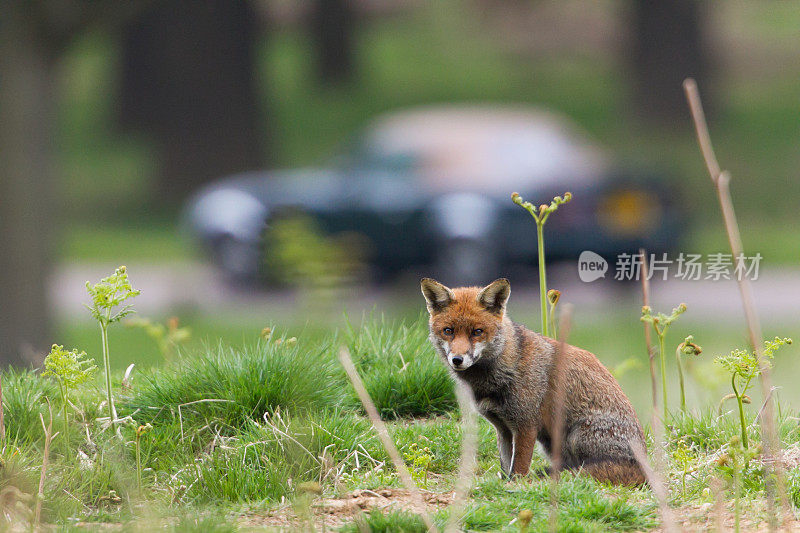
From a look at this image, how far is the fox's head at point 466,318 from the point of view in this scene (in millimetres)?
4355

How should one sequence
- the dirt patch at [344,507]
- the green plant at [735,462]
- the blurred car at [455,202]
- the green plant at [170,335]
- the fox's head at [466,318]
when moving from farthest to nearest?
the blurred car at [455,202] → the green plant at [170,335] → the fox's head at [466,318] → the dirt patch at [344,507] → the green plant at [735,462]

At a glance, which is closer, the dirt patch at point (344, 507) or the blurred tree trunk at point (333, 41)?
the dirt patch at point (344, 507)

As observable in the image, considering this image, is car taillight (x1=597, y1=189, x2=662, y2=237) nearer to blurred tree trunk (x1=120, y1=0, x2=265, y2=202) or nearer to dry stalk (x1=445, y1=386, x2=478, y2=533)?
dry stalk (x1=445, y1=386, x2=478, y2=533)

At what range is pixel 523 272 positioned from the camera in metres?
14.3

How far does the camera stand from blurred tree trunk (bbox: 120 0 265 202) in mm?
24062

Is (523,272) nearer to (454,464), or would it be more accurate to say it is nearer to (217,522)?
(454,464)

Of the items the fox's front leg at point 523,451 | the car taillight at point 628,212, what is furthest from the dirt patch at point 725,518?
the car taillight at point 628,212

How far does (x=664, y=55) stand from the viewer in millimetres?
26609

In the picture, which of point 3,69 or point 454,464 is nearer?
point 454,464

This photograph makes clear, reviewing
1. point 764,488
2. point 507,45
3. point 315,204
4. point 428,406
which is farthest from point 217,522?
point 507,45

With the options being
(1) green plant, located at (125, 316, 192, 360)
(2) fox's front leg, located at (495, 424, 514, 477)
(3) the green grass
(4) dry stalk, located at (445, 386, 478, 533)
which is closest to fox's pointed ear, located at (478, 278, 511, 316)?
(4) dry stalk, located at (445, 386, 478, 533)

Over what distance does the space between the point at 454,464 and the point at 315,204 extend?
11.3 meters

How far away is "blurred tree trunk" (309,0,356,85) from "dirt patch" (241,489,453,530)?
26574 millimetres

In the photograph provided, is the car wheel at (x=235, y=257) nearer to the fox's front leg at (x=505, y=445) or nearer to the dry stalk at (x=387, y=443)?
the fox's front leg at (x=505, y=445)
